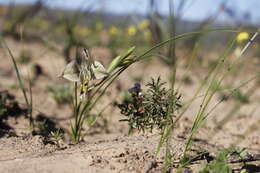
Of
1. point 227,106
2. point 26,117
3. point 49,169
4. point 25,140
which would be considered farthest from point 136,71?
point 49,169

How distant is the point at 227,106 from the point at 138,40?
10.3 feet

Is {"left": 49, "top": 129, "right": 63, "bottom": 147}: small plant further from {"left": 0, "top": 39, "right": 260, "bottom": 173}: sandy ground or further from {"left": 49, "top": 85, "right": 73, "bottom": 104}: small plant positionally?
{"left": 49, "top": 85, "right": 73, "bottom": 104}: small plant

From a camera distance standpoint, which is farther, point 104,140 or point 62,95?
point 62,95

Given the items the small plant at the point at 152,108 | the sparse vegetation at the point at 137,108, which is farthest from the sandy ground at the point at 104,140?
the small plant at the point at 152,108

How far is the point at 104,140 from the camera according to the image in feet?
6.87

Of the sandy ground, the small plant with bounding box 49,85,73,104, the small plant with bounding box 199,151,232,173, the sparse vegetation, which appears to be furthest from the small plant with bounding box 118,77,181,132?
the small plant with bounding box 49,85,73,104

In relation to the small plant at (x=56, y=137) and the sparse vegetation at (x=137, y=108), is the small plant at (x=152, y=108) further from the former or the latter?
the small plant at (x=56, y=137)

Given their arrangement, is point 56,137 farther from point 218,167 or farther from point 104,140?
point 218,167

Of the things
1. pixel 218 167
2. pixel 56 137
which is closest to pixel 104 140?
pixel 56 137

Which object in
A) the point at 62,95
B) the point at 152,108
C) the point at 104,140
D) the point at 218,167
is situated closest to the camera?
the point at 218,167

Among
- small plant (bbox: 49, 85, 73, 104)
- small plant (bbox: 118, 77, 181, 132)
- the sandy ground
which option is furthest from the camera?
small plant (bbox: 49, 85, 73, 104)

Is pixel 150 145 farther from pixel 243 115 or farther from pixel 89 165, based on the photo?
pixel 243 115

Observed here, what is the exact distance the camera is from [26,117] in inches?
102

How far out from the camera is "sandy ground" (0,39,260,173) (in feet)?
5.49
